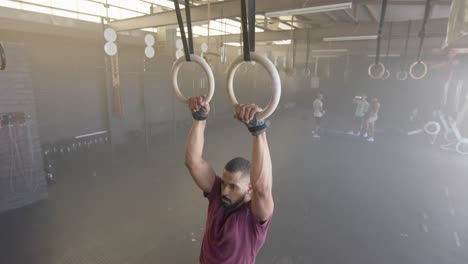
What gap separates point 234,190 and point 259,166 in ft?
0.94

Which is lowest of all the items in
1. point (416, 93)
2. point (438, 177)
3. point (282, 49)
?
point (438, 177)

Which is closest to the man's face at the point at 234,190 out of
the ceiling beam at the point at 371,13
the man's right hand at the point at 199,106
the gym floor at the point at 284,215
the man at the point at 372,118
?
the man's right hand at the point at 199,106

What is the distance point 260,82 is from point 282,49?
3815 millimetres

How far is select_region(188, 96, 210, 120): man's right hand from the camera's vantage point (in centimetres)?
126

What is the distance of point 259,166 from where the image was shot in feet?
3.44

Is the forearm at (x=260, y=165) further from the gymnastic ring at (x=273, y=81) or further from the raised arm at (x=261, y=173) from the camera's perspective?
the gymnastic ring at (x=273, y=81)

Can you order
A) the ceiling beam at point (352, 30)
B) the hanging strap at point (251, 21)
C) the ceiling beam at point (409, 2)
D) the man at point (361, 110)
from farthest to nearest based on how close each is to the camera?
the man at point (361, 110) < the ceiling beam at point (352, 30) < the ceiling beam at point (409, 2) < the hanging strap at point (251, 21)

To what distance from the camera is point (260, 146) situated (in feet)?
3.42

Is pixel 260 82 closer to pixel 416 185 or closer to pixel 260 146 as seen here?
pixel 416 185

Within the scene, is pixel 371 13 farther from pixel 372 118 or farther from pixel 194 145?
pixel 194 145

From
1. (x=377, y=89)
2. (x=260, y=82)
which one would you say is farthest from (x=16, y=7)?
(x=377, y=89)

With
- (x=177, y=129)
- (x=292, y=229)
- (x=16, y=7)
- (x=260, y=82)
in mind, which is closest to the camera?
(x=292, y=229)

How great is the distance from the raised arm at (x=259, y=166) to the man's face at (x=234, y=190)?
146 mm

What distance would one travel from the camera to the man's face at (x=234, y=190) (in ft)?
4.15
